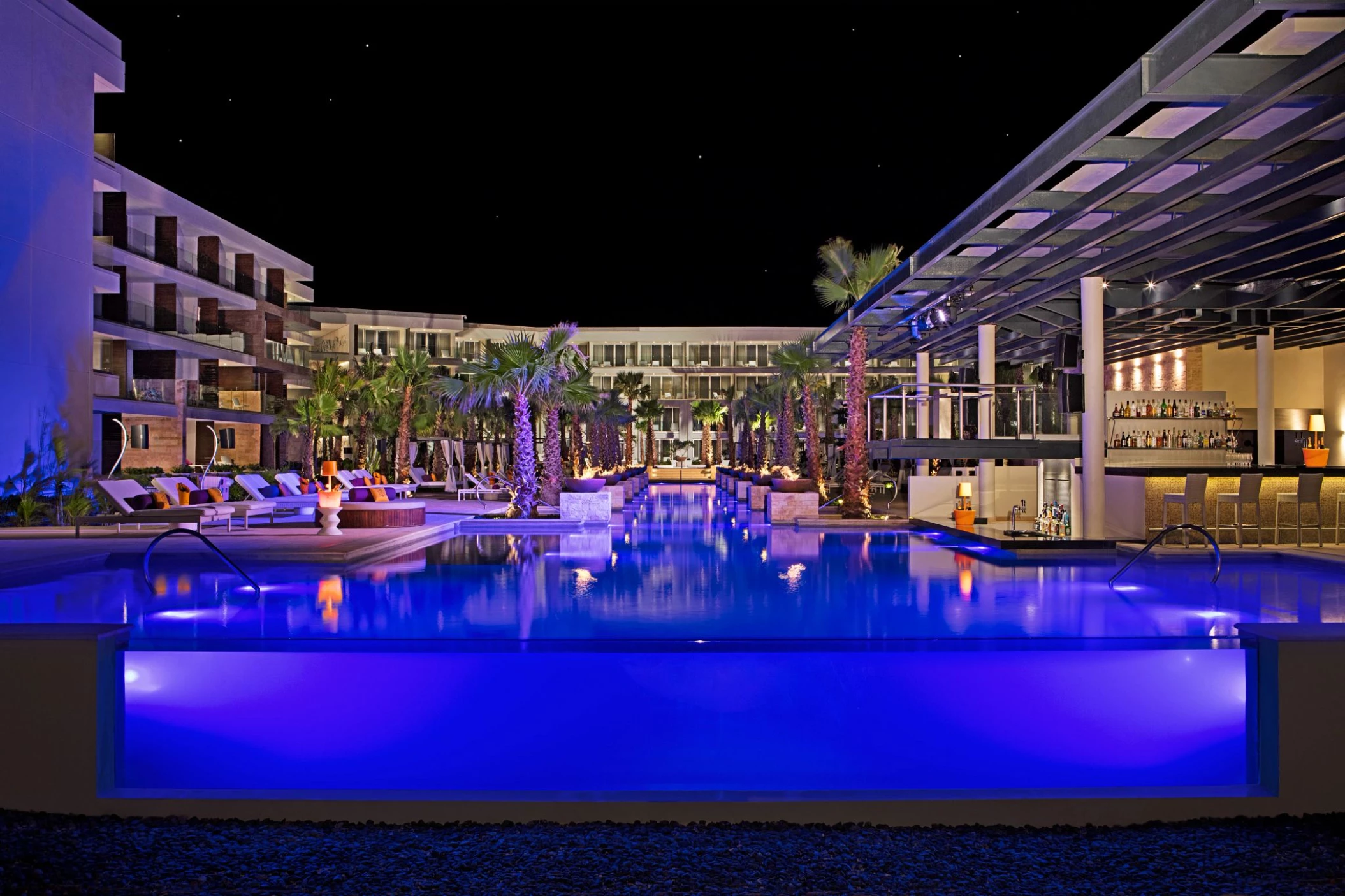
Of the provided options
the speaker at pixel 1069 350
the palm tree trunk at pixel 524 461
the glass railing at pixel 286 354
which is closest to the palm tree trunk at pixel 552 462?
the palm tree trunk at pixel 524 461

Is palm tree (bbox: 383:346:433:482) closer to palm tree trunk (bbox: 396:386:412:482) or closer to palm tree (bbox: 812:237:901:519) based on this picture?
palm tree trunk (bbox: 396:386:412:482)

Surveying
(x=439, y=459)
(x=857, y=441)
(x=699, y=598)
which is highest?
(x=857, y=441)

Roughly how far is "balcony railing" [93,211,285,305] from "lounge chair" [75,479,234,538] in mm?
15367

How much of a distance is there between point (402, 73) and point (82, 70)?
9.37 meters

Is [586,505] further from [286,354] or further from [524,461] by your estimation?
[286,354]

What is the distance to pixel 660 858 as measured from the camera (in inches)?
180

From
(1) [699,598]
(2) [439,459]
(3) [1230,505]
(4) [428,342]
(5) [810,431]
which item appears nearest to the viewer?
(1) [699,598]

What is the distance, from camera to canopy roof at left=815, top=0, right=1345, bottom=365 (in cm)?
769

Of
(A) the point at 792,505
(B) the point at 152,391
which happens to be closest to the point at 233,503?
(A) the point at 792,505

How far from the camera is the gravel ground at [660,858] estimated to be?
4.28 meters

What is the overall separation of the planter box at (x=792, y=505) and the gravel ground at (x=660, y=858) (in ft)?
49.0

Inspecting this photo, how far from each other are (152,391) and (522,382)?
16316 mm

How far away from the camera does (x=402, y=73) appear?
30.2m

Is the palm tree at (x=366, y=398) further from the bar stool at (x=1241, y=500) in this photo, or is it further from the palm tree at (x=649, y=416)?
the bar stool at (x=1241, y=500)
